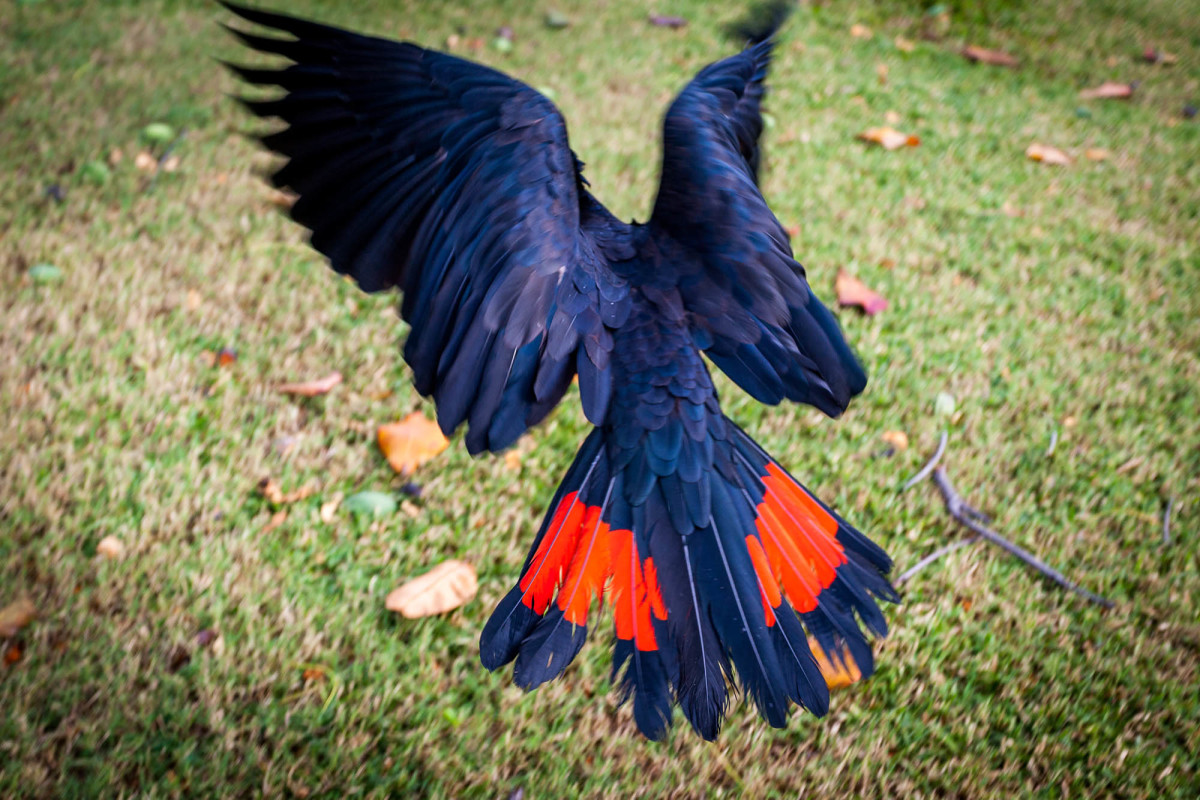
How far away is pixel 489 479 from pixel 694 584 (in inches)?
40.1

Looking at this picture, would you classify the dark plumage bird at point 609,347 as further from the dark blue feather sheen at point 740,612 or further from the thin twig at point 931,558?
the thin twig at point 931,558

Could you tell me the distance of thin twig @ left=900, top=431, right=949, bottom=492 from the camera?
2.24 metres

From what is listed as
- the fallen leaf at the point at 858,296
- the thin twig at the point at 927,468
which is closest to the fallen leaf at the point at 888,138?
the fallen leaf at the point at 858,296

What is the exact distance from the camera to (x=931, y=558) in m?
2.03

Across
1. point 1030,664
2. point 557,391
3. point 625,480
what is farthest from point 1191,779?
point 557,391

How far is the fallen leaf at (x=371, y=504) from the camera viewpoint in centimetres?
206

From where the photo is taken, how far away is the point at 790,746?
169cm

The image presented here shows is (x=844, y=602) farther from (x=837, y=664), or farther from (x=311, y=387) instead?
(x=311, y=387)

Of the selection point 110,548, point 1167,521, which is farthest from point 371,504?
point 1167,521

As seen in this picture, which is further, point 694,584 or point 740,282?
point 740,282

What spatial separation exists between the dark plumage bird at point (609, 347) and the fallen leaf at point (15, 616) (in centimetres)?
114

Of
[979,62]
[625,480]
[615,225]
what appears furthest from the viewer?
[979,62]

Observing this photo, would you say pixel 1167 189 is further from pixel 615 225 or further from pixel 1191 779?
pixel 615 225

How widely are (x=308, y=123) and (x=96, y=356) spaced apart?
1.37 metres
